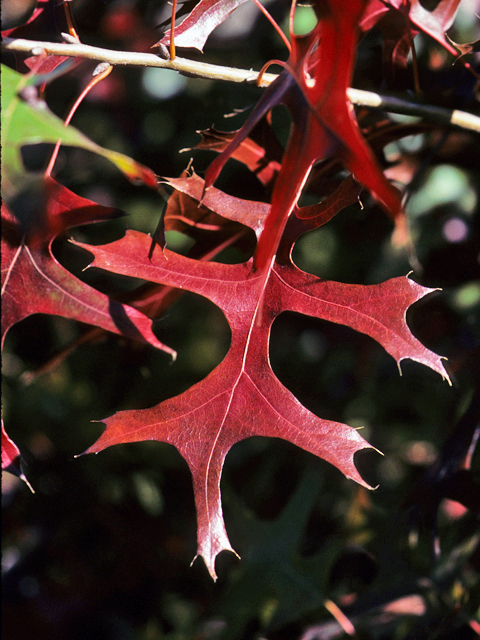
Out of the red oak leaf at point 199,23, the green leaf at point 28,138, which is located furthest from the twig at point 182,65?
the green leaf at point 28,138

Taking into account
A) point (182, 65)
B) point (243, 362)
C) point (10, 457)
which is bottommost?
point (10, 457)

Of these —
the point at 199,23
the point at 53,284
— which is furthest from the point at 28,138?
→ the point at 199,23

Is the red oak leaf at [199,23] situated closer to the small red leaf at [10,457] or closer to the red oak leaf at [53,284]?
the red oak leaf at [53,284]

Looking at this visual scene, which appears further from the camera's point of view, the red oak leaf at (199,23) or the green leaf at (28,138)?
the red oak leaf at (199,23)

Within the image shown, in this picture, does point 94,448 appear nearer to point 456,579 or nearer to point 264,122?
point 264,122

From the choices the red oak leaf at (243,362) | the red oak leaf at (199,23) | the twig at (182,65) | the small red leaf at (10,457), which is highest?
the red oak leaf at (199,23)

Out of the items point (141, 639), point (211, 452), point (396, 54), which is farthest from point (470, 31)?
point (141, 639)

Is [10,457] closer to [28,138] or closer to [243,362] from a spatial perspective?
[243,362]

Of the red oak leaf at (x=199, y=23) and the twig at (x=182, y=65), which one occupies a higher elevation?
the red oak leaf at (x=199, y=23)
